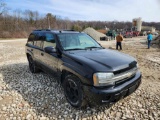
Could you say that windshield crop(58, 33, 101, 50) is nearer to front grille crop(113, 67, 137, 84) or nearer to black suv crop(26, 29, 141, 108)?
black suv crop(26, 29, 141, 108)

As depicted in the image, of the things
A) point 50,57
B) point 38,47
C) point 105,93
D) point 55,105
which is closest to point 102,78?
point 105,93

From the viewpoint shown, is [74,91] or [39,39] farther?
[39,39]

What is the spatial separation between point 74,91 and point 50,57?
1328 millimetres

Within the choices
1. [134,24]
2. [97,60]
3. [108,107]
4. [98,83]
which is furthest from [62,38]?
[134,24]

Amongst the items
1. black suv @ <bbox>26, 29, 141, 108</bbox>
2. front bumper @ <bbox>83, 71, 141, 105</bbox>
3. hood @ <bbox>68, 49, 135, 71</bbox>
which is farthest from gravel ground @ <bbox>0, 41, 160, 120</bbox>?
hood @ <bbox>68, 49, 135, 71</bbox>

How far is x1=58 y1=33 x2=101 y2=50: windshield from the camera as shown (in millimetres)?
3803

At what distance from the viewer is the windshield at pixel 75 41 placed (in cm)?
380

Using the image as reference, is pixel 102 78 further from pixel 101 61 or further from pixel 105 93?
pixel 101 61

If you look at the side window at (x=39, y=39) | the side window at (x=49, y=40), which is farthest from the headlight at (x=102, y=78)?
the side window at (x=39, y=39)

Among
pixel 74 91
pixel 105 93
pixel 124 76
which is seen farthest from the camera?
pixel 74 91

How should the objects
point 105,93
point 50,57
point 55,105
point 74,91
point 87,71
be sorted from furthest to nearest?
point 50,57
point 55,105
point 74,91
point 87,71
point 105,93

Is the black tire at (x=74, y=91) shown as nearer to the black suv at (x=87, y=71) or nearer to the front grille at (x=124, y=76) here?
the black suv at (x=87, y=71)

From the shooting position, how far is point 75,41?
13.3ft

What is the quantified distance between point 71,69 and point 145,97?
221cm
